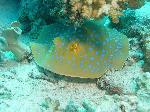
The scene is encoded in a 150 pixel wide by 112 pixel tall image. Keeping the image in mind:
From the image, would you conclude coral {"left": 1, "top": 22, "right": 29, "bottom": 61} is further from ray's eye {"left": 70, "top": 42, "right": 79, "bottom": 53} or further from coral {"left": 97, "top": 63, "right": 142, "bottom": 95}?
coral {"left": 97, "top": 63, "right": 142, "bottom": 95}

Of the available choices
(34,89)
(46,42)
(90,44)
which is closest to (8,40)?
(46,42)

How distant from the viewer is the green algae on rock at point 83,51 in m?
4.84

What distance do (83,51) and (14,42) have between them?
146 centimetres

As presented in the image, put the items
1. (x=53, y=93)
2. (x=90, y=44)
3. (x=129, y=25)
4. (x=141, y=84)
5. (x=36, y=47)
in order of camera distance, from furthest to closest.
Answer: (x=129, y=25) → (x=36, y=47) → (x=90, y=44) → (x=53, y=93) → (x=141, y=84)

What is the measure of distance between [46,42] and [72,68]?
1062mm

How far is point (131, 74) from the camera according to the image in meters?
4.96

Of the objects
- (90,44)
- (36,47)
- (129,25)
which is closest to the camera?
(90,44)

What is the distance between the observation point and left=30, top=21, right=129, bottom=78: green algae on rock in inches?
190

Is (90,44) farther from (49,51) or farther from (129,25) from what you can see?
(129,25)

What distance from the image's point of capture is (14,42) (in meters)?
5.41

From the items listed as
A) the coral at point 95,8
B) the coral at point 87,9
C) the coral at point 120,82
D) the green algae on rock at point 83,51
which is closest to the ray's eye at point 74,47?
the green algae on rock at point 83,51

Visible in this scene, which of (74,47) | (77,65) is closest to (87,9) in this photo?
(74,47)

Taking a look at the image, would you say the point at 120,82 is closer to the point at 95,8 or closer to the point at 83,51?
the point at 83,51

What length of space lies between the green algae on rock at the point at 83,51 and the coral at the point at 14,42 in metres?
0.25
